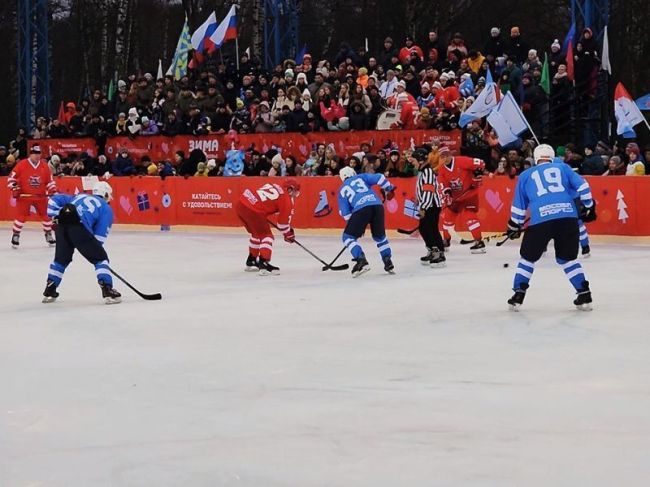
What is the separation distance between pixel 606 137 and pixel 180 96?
8.75 m

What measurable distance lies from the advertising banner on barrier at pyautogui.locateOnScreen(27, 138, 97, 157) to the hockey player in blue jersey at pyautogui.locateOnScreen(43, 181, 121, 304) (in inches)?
556

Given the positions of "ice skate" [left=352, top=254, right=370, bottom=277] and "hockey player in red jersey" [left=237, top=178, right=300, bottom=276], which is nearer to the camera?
"ice skate" [left=352, top=254, right=370, bottom=277]

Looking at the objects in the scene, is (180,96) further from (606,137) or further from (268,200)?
(268,200)

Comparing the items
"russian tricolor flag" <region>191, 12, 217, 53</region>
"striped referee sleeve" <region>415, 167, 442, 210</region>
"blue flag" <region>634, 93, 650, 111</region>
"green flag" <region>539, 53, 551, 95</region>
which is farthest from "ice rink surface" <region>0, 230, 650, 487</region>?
"russian tricolor flag" <region>191, 12, 217, 53</region>

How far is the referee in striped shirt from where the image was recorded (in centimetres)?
1377

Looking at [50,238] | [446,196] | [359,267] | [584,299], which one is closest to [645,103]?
[446,196]

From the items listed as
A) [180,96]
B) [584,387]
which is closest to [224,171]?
[180,96]

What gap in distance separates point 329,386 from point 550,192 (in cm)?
360

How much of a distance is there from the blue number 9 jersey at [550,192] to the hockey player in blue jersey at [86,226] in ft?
12.6

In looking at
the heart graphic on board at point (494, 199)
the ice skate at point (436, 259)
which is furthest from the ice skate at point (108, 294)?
the heart graphic on board at point (494, 199)

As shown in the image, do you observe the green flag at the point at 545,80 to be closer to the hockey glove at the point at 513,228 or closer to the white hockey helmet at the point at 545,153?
the hockey glove at the point at 513,228

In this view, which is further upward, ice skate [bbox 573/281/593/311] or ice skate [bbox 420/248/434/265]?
ice skate [bbox 573/281/593/311]

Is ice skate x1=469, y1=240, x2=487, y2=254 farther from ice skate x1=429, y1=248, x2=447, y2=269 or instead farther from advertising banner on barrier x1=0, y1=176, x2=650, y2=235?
advertising banner on barrier x1=0, y1=176, x2=650, y2=235

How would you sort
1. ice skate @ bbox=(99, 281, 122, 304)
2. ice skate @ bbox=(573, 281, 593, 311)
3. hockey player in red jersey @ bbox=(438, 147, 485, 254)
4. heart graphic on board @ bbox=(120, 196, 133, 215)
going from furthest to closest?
heart graphic on board @ bbox=(120, 196, 133, 215)
hockey player in red jersey @ bbox=(438, 147, 485, 254)
ice skate @ bbox=(99, 281, 122, 304)
ice skate @ bbox=(573, 281, 593, 311)
